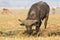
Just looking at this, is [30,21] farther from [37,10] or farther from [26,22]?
[37,10]

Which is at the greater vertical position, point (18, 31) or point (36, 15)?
point (36, 15)

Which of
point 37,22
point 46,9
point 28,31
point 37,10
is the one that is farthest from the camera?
point 46,9

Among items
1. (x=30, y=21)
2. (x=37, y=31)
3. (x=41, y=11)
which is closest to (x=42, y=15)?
(x=41, y=11)

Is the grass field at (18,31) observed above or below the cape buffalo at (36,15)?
below

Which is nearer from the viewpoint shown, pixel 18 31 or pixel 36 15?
pixel 36 15

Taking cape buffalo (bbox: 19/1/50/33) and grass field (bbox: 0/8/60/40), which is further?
cape buffalo (bbox: 19/1/50/33)

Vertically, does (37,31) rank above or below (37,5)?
below

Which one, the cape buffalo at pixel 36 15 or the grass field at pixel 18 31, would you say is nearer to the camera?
the grass field at pixel 18 31

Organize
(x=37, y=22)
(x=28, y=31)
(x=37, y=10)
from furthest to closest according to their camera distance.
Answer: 1. (x=37, y=10)
2. (x=37, y=22)
3. (x=28, y=31)

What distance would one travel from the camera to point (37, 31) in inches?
688

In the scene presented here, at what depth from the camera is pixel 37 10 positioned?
18.1m

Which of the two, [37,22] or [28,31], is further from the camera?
[37,22]

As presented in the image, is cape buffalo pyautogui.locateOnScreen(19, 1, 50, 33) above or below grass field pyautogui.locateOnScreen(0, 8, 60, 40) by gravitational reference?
above

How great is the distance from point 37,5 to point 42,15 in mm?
773
